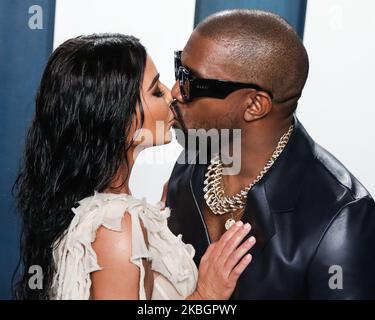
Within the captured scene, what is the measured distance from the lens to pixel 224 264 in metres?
1.59

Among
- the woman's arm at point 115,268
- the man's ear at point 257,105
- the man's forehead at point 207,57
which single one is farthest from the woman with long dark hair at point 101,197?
the man's ear at point 257,105

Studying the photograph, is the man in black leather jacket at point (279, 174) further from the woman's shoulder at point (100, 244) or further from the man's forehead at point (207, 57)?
the woman's shoulder at point (100, 244)

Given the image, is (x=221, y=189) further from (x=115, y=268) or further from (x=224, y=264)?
(x=115, y=268)

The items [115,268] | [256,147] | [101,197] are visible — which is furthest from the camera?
[256,147]

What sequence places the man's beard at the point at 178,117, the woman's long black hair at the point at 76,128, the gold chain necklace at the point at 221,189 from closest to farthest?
the woman's long black hair at the point at 76,128 → the gold chain necklace at the point at 221,189 → the man's beard at the point at 178,117

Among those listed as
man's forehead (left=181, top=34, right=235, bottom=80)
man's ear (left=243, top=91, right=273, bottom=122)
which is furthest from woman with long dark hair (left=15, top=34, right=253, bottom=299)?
man's ear (left=243, top=91, right=273, bottom=122)

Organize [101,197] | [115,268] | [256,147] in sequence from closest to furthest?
[115,268] < [101,197] < [256,147]

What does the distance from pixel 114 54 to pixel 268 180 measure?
0.48 meters

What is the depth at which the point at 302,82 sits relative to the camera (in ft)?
5.17

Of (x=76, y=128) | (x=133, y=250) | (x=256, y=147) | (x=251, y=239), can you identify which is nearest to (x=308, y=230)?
(x=251, y=239)

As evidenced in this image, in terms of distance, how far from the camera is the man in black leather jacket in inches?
57.1

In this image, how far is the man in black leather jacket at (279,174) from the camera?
145cm

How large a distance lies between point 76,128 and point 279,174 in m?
0.51

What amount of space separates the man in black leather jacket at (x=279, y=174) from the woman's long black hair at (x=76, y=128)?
0.19 meters
